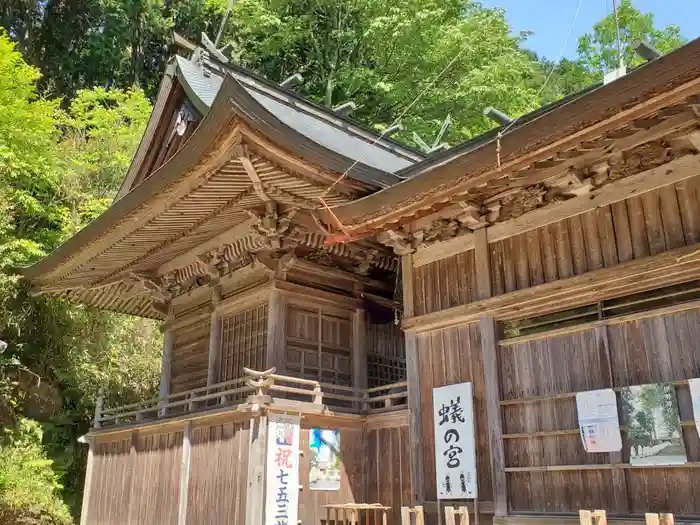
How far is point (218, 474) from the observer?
859cm

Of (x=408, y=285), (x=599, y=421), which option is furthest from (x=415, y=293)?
(x=599, y=421)

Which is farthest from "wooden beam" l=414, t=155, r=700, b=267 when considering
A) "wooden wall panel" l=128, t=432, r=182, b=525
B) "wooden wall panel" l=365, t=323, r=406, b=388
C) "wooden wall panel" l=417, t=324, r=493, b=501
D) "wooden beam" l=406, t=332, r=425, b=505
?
"wooden wall panel" l=128, t=432, r=182, b=525

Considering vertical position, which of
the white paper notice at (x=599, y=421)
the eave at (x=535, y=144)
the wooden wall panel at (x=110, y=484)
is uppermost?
the eave at (x=535, y=144)

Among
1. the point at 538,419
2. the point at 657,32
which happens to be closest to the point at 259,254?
the point at 538,419

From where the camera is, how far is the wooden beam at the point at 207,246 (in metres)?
9.83

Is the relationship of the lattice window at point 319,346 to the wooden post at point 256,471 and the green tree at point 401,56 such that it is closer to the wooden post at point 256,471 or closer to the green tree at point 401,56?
the wooden post at point 256,471

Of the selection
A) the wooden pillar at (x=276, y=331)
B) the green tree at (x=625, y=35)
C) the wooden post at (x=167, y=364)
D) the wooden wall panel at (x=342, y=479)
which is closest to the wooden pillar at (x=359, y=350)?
the wooden wall panel at (x=342, y=479)

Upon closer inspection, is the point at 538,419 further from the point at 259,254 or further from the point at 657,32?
the point at 657,32

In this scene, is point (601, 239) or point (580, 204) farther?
point (580, 204)

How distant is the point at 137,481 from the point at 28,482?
19.7 ft

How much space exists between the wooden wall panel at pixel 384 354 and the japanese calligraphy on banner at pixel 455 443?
10.7ft

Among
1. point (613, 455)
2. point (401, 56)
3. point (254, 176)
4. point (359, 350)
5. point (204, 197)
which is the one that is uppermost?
point (401, 56)

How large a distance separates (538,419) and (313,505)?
3.48 m

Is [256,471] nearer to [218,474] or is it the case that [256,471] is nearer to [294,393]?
[218,474]
